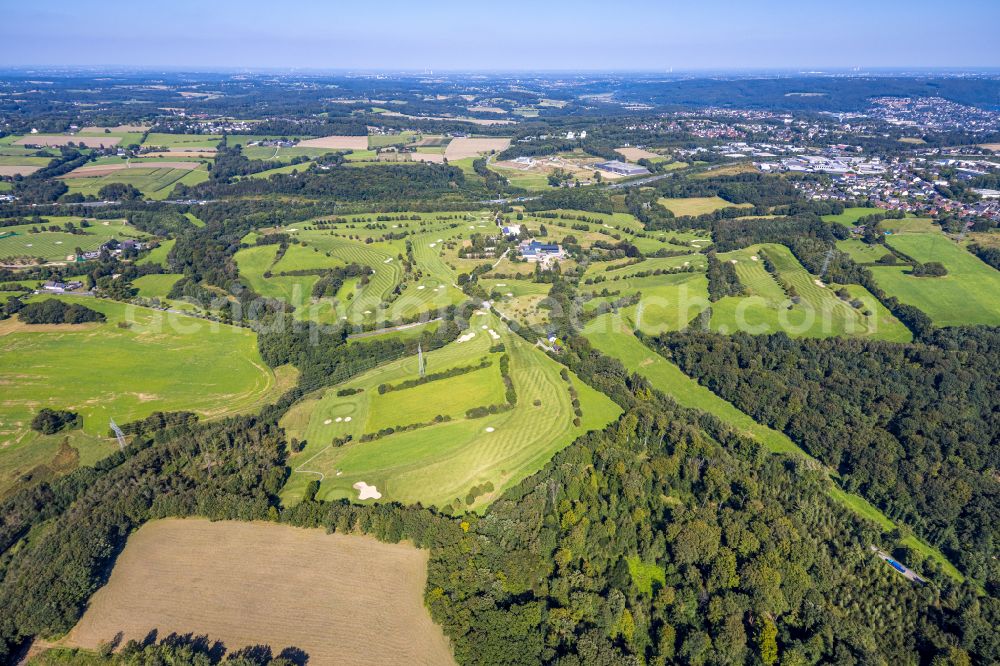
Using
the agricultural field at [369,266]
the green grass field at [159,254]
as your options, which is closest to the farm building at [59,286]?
the green grass field at [159,254]

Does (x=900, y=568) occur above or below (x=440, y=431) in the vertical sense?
below

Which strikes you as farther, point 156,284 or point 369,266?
point 369,266

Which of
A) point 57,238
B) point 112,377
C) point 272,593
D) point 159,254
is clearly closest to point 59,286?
point 159,254

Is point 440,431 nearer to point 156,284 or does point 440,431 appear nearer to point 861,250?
point 156,284

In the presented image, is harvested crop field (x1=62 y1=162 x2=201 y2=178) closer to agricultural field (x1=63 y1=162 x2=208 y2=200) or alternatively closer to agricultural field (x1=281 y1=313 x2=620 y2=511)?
agricultural field (x1=63 y1=162 x2=208 y2=200)

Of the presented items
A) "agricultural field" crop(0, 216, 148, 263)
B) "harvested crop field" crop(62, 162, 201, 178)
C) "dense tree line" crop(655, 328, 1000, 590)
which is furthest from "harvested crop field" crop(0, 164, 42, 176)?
"dense tree line" crop(655, 328, 1000, 590)

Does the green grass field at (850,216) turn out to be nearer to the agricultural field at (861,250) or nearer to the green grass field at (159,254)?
the agricultural field at (861,250)
